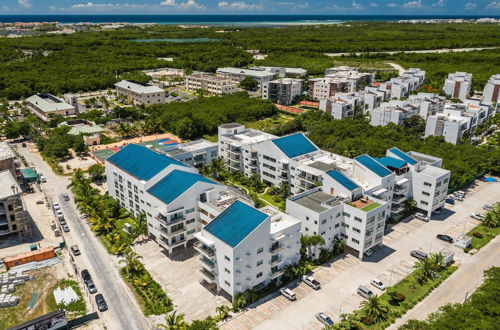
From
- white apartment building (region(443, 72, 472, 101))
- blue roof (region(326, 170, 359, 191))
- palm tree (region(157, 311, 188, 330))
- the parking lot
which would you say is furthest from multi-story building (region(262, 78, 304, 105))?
palm tree (region(157, 311, 188, 330))

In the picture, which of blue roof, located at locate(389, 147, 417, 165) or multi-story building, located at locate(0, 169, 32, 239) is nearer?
multi-story building, located at locate(0, 169, 32, 239)

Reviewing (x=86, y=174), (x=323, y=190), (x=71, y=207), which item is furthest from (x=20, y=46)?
(x=323, y=190)

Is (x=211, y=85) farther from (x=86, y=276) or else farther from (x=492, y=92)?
(x=86, y=276)

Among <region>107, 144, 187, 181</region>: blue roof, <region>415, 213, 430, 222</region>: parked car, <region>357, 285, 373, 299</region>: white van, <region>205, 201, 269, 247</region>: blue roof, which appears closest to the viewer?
<region>205, 201, 269, 247</region>: blue roof

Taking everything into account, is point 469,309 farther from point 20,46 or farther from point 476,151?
point 20,46

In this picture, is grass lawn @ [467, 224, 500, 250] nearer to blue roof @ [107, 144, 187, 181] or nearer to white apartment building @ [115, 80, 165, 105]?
blue roof @ [107, 144, 187, 181]

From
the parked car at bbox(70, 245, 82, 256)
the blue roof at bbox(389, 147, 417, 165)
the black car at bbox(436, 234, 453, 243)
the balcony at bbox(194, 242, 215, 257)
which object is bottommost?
the black car at bbox(436, 234, 453, 243)

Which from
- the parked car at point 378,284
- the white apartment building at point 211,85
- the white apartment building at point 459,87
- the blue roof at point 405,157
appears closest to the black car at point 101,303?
the parked car at point 378,284

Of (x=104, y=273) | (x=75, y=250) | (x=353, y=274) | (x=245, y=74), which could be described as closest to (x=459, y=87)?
(x=245, y=74)

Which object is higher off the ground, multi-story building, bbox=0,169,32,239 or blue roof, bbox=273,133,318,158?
blue roof, bbox=273,133,318,158
